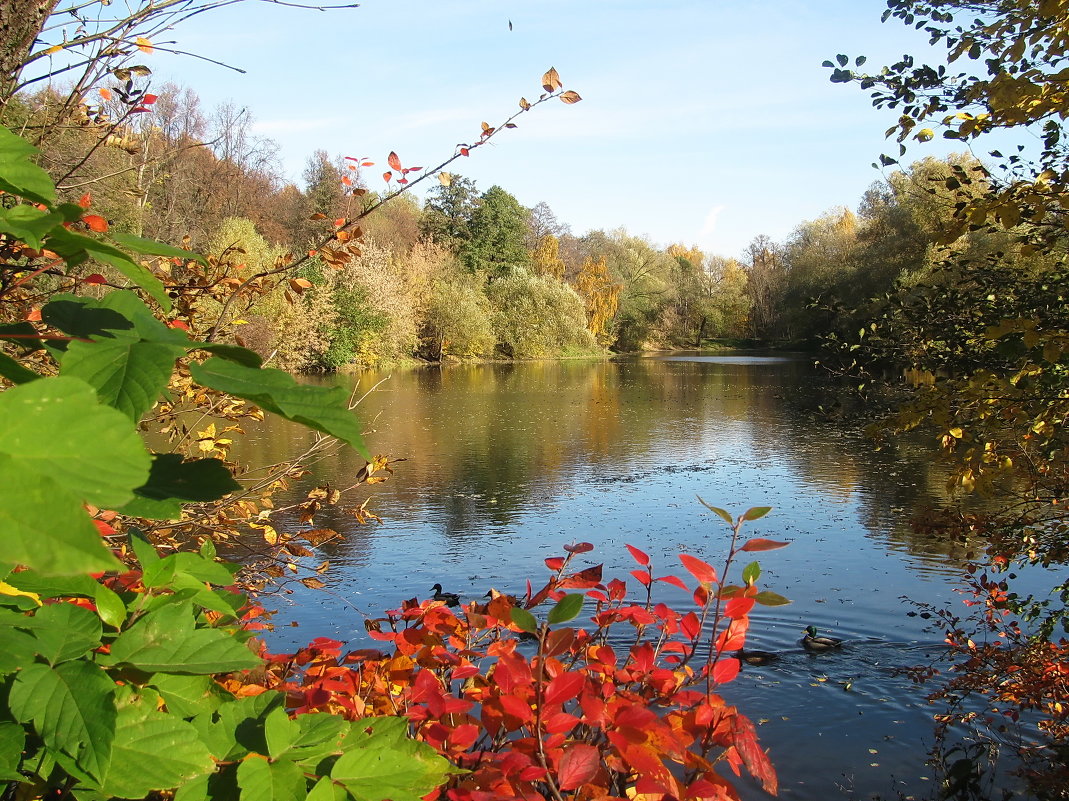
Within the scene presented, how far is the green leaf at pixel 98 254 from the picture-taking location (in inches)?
26.5

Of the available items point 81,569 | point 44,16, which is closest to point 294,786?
point 81,569

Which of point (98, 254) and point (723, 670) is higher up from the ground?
point (98, 254)

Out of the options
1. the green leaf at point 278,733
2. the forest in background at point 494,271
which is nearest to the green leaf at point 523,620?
the green leaf at point 278,733

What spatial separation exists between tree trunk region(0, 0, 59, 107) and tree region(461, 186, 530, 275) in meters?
48.7

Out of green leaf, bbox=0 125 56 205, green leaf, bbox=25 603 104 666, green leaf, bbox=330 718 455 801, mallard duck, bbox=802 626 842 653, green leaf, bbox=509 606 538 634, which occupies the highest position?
green leaf, bbox=0 125 56 205

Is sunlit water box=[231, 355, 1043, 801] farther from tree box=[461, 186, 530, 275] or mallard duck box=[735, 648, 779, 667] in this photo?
tree box=[461, 186, 530, 275]

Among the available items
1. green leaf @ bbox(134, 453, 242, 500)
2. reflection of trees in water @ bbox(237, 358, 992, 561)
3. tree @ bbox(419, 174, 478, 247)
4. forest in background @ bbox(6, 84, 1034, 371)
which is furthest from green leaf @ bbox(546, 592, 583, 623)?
tree @ bbox(419, 174, 478, 247)

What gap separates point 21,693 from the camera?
79 cm

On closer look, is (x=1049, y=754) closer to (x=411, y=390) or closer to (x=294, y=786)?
(x=294, y=786)

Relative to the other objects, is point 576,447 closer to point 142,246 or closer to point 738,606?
point 738,606

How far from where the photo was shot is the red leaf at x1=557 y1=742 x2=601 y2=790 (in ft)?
4.28

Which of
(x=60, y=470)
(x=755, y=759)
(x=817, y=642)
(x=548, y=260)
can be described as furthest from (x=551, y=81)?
(x=548, y=260)

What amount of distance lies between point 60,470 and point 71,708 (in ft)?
1.56

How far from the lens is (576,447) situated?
57.0 ft
